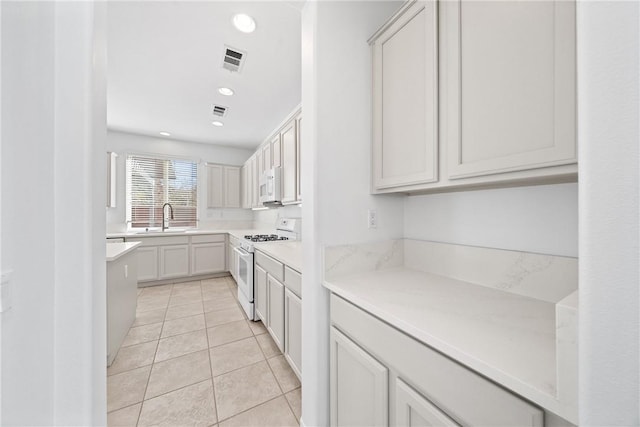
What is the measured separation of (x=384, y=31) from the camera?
4.19 ft

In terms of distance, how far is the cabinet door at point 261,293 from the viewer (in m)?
2.24

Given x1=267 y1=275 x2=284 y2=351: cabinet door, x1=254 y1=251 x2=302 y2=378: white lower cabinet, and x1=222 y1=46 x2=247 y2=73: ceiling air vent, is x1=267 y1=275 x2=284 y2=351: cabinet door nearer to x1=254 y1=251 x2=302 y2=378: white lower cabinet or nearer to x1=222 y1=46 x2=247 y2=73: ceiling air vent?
x1=254 y1=251 x2=302 y2=378: white lower cabinet

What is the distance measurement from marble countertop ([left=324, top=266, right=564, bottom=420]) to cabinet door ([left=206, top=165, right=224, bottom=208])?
418 centimetres

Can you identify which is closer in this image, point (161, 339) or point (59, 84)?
point (59, 84)

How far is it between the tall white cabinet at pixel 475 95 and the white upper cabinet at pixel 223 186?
4.17 m

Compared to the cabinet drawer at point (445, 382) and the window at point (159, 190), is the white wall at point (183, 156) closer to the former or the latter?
the window at point (159, 190)

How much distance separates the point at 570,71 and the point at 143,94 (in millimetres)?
3687

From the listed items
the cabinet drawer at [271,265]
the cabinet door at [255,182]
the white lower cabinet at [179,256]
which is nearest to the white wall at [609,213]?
the cabinet drawer at [271,265]

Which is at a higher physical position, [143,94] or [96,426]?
[143,94]

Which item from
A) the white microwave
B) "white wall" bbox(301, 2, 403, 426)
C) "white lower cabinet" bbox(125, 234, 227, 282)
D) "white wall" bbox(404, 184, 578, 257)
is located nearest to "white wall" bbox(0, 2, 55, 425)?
"white wall" bbox(301, 2, 403, 426)

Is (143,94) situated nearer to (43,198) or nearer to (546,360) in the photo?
(43,198)

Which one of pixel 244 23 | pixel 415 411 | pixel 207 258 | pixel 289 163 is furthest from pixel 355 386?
pixel 207 258

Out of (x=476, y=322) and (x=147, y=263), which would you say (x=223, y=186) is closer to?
(x=147, y=263)

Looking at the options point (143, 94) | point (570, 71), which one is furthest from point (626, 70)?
point (143, 94)
